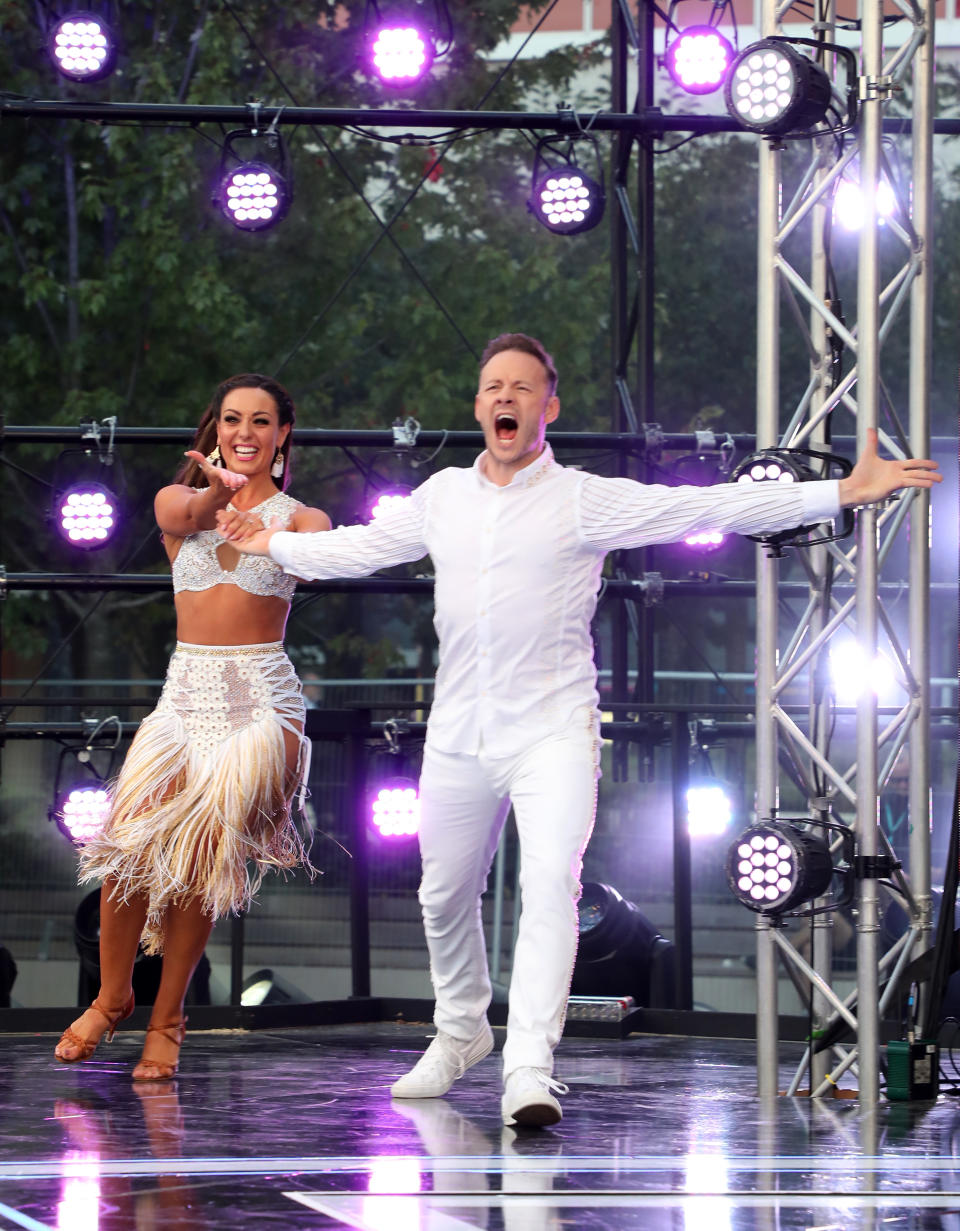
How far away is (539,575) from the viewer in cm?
395

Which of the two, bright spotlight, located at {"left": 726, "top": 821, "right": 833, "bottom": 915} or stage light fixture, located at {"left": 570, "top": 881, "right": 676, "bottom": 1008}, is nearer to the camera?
bright spotlight, located at {"left": 726, "top": 821, "right": 833, "bottom": 915}

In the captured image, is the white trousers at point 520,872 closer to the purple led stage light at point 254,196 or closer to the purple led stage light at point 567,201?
the purple led stage light at point 254,196

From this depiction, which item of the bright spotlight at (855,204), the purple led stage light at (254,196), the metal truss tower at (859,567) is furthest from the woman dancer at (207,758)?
the purple led stage light at (254,196)

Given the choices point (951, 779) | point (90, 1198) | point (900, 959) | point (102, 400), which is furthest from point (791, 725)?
point (102, 400)

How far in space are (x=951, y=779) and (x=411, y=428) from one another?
371cm

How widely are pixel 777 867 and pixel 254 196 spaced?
415 cm

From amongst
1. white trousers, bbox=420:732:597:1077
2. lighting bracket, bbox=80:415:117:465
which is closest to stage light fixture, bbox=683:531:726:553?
lighting bracket, bbox=80:415:117:465

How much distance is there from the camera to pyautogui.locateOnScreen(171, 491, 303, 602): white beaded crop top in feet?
14.8

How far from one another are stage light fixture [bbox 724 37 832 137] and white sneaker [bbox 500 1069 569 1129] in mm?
2448

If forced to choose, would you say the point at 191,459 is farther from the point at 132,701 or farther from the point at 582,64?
the point at 582,64

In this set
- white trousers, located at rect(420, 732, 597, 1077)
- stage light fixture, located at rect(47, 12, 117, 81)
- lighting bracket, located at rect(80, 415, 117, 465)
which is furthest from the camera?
stage light fixture, located at rect(47, 12, 117, 81)

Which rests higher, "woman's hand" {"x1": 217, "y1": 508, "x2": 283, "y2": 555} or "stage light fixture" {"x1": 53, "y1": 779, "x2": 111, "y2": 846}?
"woman's hand" {"x1": 217, "y1": 508, "x2": 283, "y2": 555}

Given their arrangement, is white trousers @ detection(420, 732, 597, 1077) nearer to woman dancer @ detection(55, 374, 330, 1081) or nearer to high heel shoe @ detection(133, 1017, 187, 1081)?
woman dancer @ detection(55, 374, 330, 1081)

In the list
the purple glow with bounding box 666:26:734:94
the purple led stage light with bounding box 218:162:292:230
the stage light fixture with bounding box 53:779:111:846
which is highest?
the purple glow with bounding box 666:26:734:94
